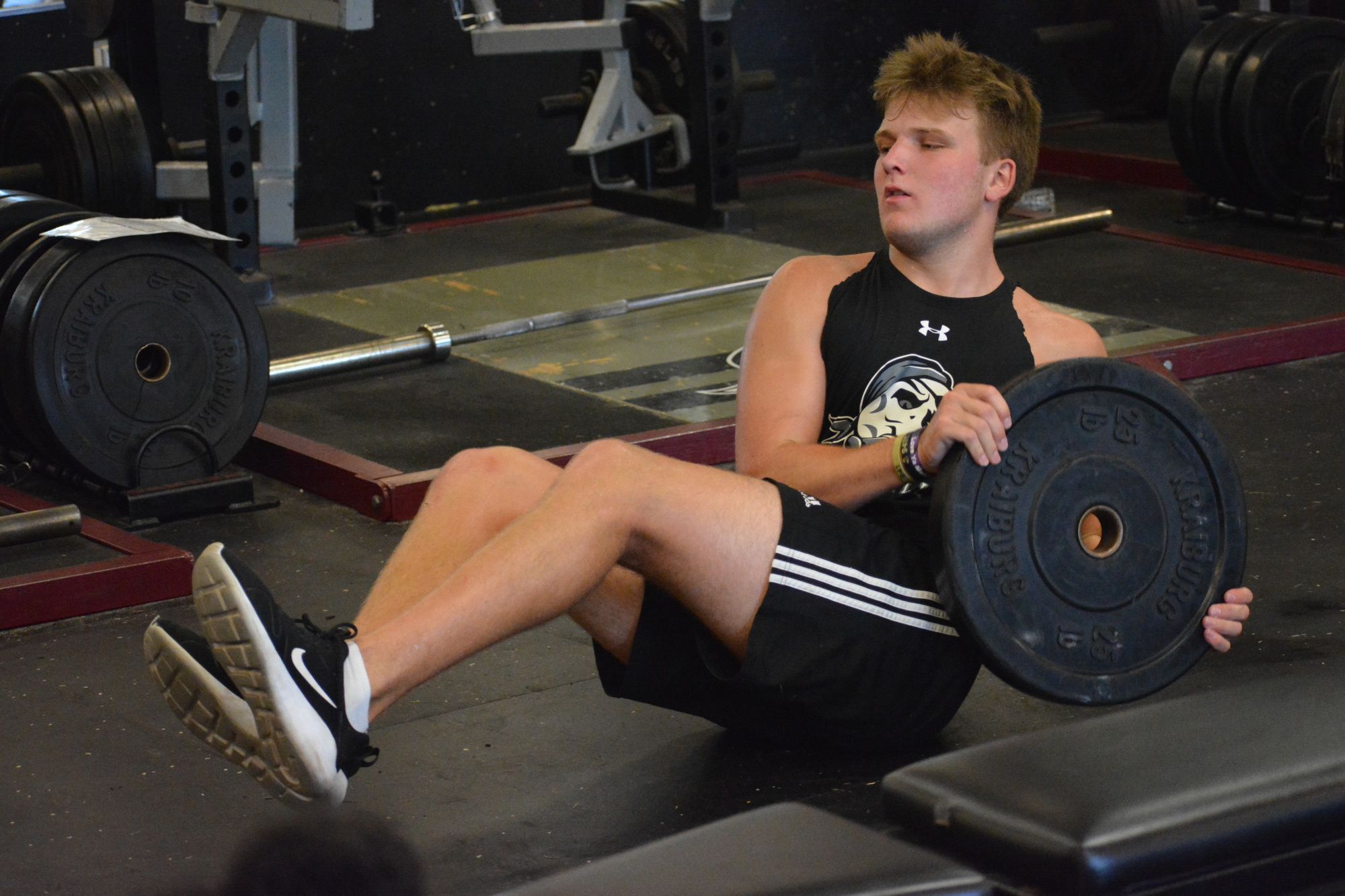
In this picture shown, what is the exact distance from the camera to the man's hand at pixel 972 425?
5.65 feet

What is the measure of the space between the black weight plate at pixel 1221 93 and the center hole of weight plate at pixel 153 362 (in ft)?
10.7

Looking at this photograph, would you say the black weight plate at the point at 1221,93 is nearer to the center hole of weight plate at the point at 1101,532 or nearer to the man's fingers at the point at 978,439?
the center hole of weight plate at the point at 1101,532

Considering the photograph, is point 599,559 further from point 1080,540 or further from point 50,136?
point 50,136

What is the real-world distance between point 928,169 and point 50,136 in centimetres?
340

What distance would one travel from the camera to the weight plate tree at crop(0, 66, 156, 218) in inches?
183

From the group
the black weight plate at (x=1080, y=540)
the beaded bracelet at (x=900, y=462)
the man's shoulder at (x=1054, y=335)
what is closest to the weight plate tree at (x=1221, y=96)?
the man's shoulder at (x=1054, y=335)

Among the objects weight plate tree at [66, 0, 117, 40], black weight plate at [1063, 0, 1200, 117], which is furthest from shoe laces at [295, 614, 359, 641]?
black weight plate at [1063, 0, 1200, 117]

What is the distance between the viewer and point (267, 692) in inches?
62.9

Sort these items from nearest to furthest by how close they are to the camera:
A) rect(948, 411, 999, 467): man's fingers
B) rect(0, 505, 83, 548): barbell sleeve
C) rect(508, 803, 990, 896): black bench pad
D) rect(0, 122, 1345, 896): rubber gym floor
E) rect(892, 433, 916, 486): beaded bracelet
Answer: rect(508, 803, 990, 896): black bench pad, rect(948, 411, 999, 467): man's fingers, rect(892, 433, 916, 486): beaded bracelet, rect(0, 122, 1345, 896): rubber gym floor, rect(0, 505, 83, 548): barbell sleeve

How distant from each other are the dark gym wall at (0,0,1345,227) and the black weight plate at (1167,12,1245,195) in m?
0.82

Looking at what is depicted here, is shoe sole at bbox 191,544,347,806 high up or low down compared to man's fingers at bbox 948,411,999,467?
down

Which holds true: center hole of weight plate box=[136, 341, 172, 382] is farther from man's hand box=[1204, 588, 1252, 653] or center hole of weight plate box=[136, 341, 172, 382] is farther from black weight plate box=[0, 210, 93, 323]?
man's hand box=[1204, 588, 1252, 653]

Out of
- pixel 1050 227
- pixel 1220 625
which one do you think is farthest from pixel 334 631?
pixel 1050 227

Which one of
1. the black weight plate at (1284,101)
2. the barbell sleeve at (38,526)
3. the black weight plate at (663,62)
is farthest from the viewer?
the black weight plate at (663,62)
